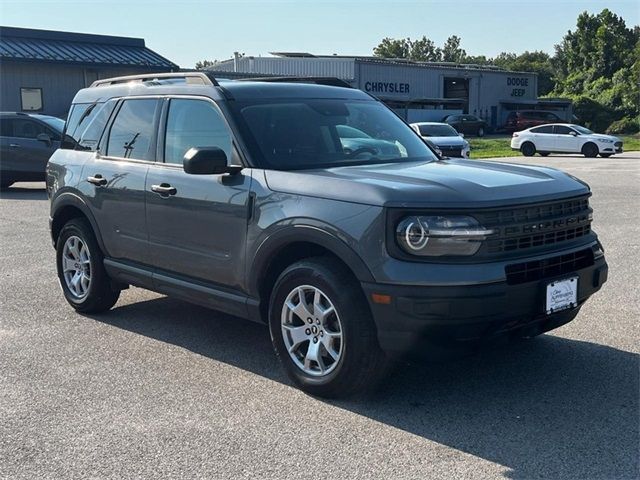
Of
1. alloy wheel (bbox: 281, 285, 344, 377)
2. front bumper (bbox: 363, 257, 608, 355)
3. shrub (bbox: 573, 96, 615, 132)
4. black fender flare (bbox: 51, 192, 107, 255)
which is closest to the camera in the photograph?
front bumper (bbox: 363, 257, 608, 355)

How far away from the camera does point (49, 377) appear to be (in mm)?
5184

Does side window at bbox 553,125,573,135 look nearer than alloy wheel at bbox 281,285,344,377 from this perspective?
No

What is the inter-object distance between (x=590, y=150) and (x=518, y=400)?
30.3 m

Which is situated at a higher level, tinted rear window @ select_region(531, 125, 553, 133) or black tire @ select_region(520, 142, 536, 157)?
tinted rear window @ select_region(531, 125, 553, 133)

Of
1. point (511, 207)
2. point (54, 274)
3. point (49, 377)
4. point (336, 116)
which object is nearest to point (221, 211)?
point (336, 116)

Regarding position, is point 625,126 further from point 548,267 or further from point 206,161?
point 206,161

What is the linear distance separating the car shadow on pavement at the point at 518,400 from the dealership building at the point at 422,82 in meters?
43.3

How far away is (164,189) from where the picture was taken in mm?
5621

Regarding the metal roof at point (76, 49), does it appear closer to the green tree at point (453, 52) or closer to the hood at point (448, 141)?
the hood at point (448, 141)

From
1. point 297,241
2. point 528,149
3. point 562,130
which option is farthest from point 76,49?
point 297,241

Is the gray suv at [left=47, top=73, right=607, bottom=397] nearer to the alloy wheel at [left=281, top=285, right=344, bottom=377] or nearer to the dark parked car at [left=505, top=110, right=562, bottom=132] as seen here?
the alloy wheel at [left=281, top=285, right=344, bottom=377]

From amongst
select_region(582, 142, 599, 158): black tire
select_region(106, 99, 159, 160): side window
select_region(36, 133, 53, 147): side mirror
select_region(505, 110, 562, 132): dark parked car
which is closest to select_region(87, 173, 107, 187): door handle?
select_region(106, 99, 159, 160): side window

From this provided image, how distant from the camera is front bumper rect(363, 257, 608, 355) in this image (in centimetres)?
412

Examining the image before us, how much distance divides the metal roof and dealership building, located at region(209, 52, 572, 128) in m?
10.2
